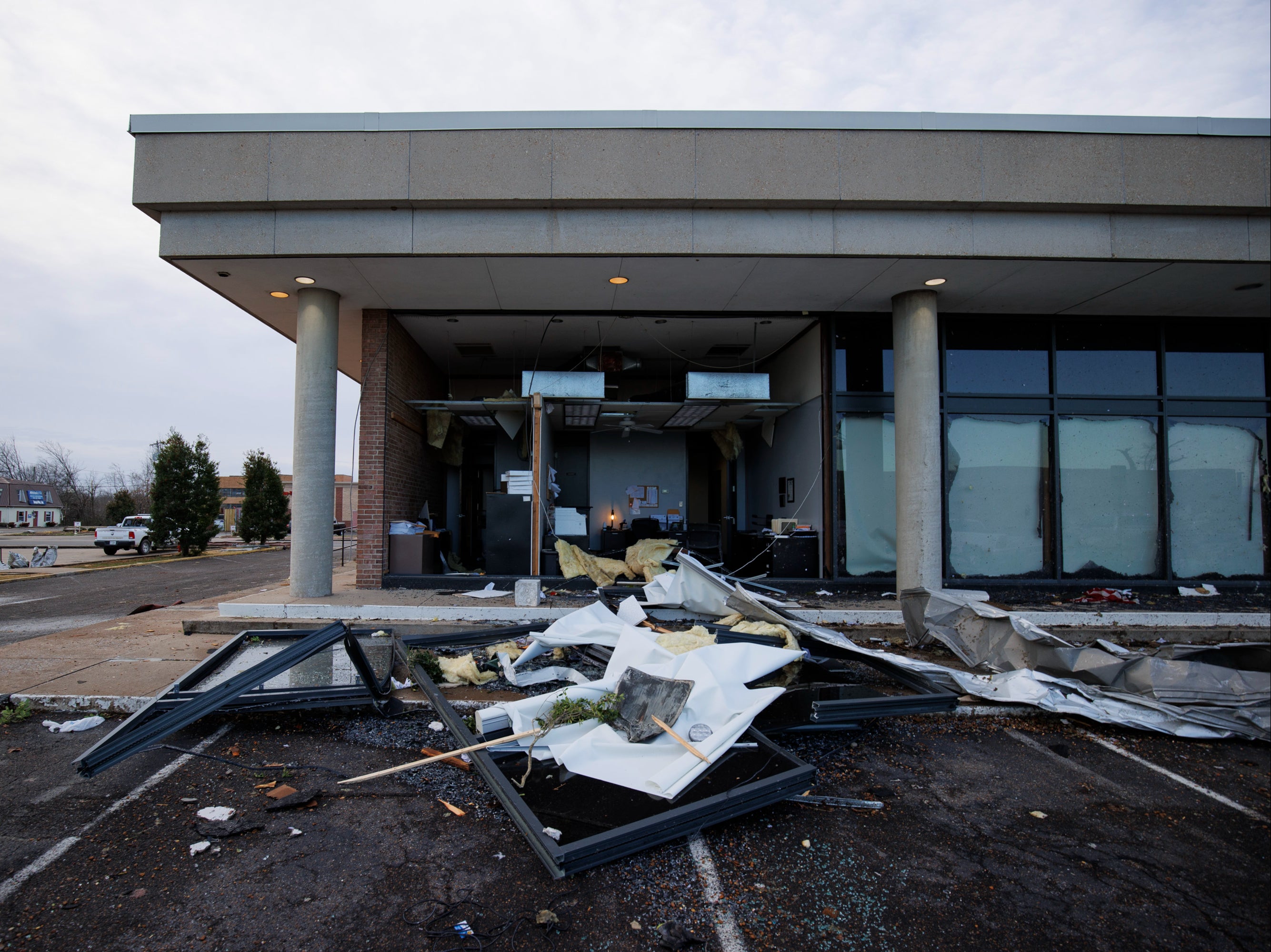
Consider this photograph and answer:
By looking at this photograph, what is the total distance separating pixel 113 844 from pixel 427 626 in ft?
14.5

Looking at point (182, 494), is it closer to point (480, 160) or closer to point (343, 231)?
point (343, 231)

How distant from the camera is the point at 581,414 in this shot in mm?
10898

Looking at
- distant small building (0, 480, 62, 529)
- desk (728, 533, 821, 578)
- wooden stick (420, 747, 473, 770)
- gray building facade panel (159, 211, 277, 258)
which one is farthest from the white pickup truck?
distant small building (0, 480, 62, 529)

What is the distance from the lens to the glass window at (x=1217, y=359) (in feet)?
30.8

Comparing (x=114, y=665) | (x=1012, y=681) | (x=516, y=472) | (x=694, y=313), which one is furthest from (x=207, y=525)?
(x=1012, y=681)

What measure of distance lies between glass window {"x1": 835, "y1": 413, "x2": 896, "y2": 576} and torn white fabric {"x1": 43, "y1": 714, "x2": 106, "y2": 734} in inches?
339

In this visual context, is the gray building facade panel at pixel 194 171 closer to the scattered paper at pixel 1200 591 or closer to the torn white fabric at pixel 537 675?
the torn white fabric at pixel 537 675

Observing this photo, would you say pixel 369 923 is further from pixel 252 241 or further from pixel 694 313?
pixel 694 313

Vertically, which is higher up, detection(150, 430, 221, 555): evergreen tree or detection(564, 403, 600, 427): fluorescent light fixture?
detection(564, 403, 600, 427): fluorescent light fixture

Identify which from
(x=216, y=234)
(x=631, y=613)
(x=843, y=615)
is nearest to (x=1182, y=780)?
(x=843, y=615)

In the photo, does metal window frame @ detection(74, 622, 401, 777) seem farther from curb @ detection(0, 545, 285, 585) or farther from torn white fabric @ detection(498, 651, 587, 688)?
curb @ detection(0, 545, 285, 585)

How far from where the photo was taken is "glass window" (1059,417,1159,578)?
927 centimetres

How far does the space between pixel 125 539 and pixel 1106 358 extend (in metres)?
27.1

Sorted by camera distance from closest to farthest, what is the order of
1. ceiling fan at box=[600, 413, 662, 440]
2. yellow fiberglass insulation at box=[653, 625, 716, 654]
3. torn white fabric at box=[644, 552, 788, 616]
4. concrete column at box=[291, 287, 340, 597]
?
yellow fiberglass insulation at box=[653, 625, 716, 654], torn white fabric at box=[644, 552, 788, 616], concrete column at box=[291, 287, 340, 597], ceiling fan at box=[600, 413, 662, 440]
